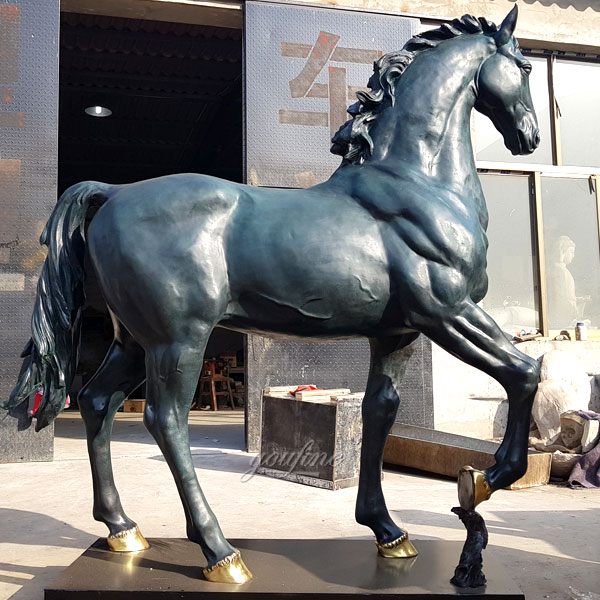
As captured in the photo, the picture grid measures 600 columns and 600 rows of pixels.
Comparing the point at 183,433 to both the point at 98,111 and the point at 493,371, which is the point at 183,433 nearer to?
the point at 493,371

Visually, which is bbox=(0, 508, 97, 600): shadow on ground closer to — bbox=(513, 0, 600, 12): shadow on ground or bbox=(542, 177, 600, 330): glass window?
bbox=(542, 177, 600, 330): glass window

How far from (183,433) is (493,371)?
1.10 metres

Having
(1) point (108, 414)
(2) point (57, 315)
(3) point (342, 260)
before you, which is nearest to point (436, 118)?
(3) point (342, 260)

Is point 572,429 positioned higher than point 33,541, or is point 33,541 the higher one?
point 572,429

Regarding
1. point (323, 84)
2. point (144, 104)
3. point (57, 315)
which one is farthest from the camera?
point (144, 104)

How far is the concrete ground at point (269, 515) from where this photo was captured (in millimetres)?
2902

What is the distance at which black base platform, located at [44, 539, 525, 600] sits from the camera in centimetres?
209

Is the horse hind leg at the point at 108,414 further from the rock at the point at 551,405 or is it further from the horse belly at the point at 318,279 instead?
the rock at the point at 551,405

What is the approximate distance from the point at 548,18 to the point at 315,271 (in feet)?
22.7

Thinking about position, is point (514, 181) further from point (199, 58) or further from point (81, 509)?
point (81, 509)

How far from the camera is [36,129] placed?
19.8 ft

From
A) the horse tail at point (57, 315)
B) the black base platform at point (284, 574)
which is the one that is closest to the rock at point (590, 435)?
the black base platform at point (284, 574)

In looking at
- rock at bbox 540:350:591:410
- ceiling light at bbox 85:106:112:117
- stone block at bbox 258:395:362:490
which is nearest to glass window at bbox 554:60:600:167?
rock at bbox 540:350:591:410

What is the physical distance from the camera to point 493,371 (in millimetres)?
2189
